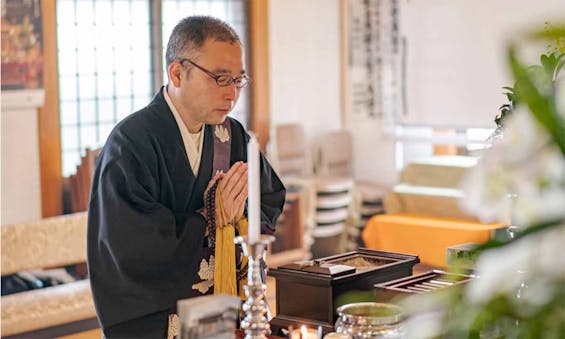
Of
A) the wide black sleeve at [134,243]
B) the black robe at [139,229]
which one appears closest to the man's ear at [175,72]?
the black robe at [139,229]

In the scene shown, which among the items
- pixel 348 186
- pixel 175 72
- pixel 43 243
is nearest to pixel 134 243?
pixel 175 72

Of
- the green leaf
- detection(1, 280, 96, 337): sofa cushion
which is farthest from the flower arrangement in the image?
detection(1, 280, 96, 337): sofa cushion

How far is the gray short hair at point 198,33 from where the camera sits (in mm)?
2723

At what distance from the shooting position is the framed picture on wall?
5457mm

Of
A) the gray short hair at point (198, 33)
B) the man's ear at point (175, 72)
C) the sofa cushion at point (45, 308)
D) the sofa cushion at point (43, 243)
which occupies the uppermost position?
the gray short hair at point (198, 33)

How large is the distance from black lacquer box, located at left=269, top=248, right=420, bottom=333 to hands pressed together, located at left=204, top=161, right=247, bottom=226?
0.79 feet

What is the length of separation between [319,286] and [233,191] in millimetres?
437

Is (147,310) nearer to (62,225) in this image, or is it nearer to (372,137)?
(62,225)

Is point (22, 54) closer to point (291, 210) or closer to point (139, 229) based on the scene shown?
point (291, 210)

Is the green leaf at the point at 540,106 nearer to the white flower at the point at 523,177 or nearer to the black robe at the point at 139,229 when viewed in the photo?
the white flower at the point at 523,177

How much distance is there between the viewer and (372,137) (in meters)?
7.41

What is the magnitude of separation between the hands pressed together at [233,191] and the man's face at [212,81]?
179mm

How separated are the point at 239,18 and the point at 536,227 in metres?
5.92

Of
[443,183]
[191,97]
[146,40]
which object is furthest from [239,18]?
[191,97]
